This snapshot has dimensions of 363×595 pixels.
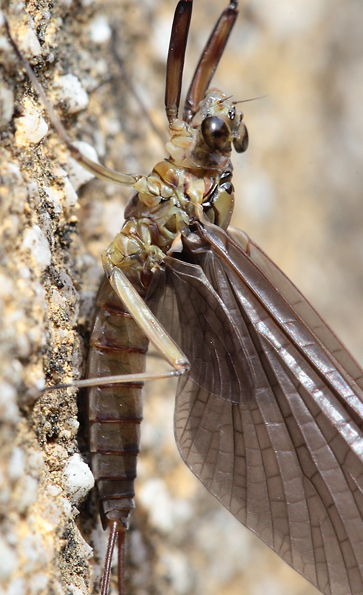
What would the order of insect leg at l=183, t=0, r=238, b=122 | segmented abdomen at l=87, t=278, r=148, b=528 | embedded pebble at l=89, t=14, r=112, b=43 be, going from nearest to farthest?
segmented abdomen at l=87, t=278, r=148, b=528
insect leg at l=183, t=0, r=238, b=122
embedded pebble at l=89, t=14, r=112, b=43

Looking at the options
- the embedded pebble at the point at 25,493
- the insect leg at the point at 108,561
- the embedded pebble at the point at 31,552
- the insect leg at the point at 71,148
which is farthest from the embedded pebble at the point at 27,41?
the insect leg at the point at 108,561

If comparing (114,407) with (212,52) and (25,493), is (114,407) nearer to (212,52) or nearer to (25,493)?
(25,493)

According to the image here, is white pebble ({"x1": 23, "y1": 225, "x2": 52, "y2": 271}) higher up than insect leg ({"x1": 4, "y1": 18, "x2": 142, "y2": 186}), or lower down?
lower down

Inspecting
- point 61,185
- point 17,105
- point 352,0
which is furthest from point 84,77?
point 352,0

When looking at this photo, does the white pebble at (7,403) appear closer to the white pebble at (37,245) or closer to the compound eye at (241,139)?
the white pebble at (37,245)

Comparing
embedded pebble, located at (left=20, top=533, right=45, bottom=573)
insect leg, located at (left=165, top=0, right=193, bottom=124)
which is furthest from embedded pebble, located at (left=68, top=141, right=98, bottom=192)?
embedded pebble, located at (left=20, top=533, right=45, bottom=573)

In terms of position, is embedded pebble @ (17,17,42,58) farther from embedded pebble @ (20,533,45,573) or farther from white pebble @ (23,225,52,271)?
embedded pebble @ (20,533,45,573)
